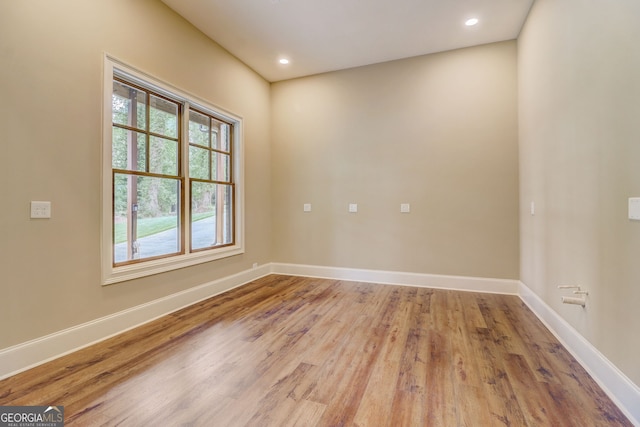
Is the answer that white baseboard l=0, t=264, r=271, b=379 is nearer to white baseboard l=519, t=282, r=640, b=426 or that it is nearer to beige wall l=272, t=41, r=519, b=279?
beige wall l=272, t=41, r=519, b=279

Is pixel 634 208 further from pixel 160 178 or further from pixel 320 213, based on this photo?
pixel 160 178

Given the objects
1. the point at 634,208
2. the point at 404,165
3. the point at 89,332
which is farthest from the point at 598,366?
the point at 89,332

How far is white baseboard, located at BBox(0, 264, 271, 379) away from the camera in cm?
193

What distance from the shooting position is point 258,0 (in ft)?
9.65

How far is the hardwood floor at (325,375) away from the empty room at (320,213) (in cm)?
2

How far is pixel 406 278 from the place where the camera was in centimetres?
412

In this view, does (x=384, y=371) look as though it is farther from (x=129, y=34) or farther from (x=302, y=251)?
(x=129, y=34)

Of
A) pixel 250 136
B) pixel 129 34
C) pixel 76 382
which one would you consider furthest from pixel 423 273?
pixel 129 34

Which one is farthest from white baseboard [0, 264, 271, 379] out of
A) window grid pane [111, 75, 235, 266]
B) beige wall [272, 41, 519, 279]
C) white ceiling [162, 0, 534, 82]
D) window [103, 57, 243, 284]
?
white ceiling [162, 0, 534, 82]

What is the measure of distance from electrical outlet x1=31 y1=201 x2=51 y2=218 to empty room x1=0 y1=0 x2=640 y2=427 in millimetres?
17

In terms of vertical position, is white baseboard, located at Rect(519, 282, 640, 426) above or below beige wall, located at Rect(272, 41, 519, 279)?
below

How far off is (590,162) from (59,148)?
382 cm

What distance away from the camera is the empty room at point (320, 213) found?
1689mm

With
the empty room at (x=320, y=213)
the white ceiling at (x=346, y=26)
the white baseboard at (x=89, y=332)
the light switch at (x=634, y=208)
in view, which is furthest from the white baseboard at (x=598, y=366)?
the white baseboard at (x=89, y=332)
